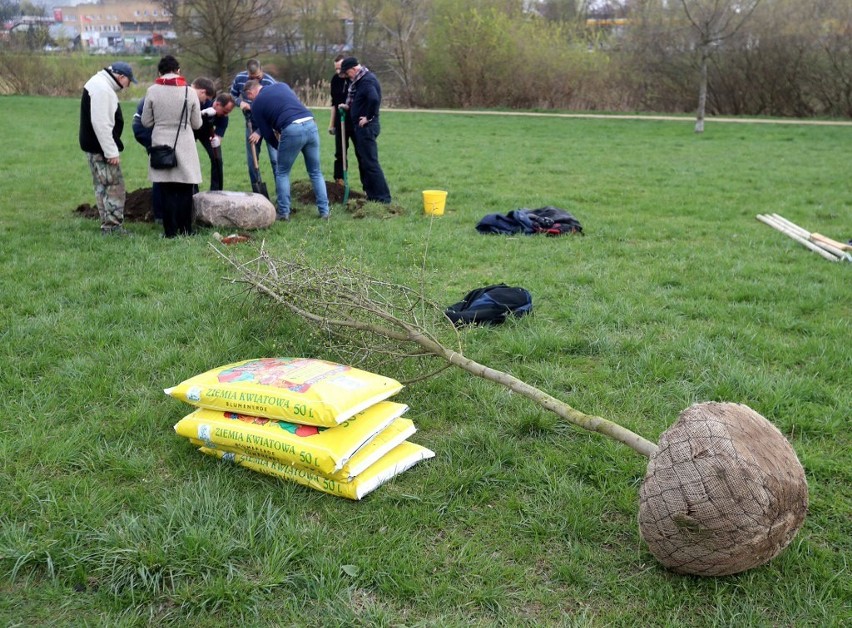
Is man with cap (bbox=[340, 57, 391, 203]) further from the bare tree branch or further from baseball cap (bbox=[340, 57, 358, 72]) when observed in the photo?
the bare tree branch

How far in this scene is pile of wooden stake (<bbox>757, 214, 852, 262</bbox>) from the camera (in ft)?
21.1

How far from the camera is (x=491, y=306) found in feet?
15.7

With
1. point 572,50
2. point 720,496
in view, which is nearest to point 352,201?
point 720,496

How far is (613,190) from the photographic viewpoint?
10102mm

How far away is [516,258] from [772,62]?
2246cm

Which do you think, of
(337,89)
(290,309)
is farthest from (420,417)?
(337,89)

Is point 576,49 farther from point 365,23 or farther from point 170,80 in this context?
point 170,80

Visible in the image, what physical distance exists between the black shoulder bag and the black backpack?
11.2 feet

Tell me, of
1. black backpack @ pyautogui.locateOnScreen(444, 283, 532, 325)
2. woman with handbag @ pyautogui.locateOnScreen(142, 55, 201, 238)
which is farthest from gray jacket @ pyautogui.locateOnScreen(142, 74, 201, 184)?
black backpack @ pyautogui.locateOnScreen(444, 283, 532, 325)

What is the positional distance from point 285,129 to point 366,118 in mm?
1406

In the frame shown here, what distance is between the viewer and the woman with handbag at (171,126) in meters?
6.57

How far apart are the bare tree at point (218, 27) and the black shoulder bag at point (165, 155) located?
82.4ft

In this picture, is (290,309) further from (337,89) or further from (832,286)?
(337,89)

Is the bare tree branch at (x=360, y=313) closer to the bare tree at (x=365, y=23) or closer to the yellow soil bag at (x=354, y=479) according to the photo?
the yellow soil bag at (x=354, y=479)
